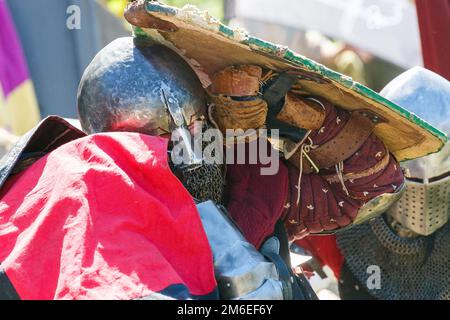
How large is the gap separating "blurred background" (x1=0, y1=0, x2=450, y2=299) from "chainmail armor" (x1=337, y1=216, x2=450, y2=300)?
1405 millimetres

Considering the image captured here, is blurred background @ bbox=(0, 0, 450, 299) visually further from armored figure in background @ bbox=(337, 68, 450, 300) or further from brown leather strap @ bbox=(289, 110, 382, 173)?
brown leather strap @ bbox=(289, 110, 382, 173)

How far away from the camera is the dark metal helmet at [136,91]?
245 centimetres

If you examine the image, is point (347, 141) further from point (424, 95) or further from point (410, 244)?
point (410, 244)

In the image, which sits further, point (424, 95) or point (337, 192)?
point (424, 95)

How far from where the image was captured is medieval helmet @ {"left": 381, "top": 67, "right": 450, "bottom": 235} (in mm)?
3504

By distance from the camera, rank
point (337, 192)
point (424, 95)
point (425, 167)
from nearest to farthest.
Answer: point (337, 192), point (424, 95), point (425, 167)

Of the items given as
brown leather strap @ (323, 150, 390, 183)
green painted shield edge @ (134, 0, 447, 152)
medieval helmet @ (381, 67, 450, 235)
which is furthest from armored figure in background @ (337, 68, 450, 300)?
green painted shield edge @ (134, 0, 447, 152)

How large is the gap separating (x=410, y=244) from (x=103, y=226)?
82.0 inches

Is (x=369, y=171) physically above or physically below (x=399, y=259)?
above

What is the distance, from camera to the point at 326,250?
4059 mm

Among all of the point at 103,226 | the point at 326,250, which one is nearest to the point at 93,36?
the point at 326,250

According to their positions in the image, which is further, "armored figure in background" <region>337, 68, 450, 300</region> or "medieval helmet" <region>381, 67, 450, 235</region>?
"armored figure in background" <region>337, 68, 450, 300</region>

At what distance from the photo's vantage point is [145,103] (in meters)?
2.44
